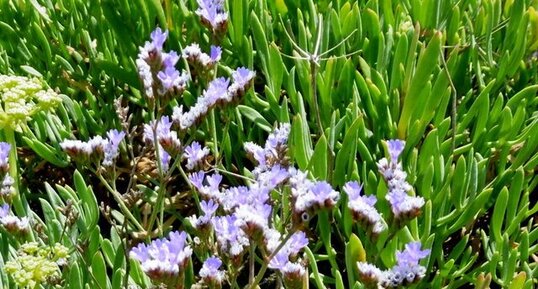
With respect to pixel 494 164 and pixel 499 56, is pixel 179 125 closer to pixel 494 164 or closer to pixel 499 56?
pixel 494 164

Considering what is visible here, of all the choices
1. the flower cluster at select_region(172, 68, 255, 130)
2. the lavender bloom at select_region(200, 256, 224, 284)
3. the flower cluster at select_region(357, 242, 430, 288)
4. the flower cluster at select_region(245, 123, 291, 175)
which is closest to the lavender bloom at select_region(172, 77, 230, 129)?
the flower cluster at select_region(172, 68, 255, 130)

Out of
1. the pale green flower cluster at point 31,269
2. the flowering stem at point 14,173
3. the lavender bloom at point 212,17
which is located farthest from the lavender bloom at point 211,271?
the lavender bloom at point 212,17

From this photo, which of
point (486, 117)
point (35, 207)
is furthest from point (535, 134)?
point (35, 207)

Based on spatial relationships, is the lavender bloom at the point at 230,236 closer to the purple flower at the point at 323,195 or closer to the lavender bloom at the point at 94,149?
the purple flower at the point at 323,195

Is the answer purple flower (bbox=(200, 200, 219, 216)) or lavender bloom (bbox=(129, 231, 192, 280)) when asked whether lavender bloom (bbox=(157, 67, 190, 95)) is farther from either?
lavender bloom (bbox=(129, 231, 192, 280))

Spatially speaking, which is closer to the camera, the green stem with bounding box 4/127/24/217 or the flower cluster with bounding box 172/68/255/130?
the flower cluster with bounding box 172/68/255/130
